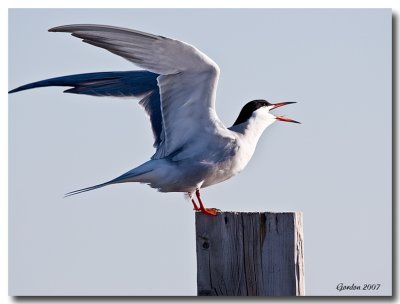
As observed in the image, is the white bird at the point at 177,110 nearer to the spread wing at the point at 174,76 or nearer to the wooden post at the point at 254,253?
the spread wing at the point at 174,76

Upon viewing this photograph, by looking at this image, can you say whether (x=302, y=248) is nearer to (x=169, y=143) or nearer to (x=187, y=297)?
(x=187, y=297)

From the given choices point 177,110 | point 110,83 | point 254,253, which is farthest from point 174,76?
point 254,253

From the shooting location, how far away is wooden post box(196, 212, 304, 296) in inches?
109

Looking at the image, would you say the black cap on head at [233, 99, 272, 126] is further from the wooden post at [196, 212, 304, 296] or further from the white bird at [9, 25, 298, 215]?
the wooden post at [196, 212, 304, 296]

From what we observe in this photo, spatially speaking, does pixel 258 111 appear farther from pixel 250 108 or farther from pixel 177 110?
pixel 177 110

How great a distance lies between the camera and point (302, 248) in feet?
9.35

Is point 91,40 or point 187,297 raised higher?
point 91,40

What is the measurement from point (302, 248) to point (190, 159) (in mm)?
1039

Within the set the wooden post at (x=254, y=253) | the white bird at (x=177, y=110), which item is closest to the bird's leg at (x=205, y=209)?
the white bird at (x=177, y=110)

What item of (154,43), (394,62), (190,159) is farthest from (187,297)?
(394,62)

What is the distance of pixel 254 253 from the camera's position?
2783 mm

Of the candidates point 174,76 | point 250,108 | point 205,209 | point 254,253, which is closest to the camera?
point 254,253

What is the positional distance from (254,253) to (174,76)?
3.79 ft

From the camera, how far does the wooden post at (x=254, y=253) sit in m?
2.77
